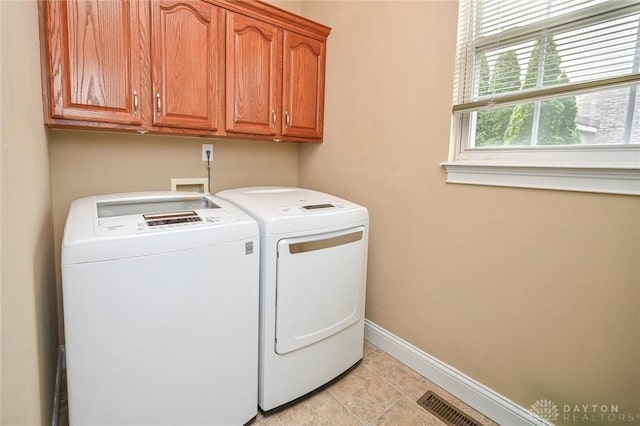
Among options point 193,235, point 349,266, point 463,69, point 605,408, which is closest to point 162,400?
point 193,235

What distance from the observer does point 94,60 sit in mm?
1351

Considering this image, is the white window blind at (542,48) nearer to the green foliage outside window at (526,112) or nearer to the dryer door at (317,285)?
the green foliage outside window at (526,112)

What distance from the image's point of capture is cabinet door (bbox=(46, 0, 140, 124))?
1277mm

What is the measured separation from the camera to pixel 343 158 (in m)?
2.13

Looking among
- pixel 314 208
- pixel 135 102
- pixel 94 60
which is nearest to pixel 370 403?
pixel 314 208

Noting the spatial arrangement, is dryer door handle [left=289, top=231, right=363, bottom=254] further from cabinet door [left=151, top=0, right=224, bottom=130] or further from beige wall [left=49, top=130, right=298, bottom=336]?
beige wall [left=49, top=130, right=298, bottom=336]

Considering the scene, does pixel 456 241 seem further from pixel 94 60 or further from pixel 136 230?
pixel 94 60

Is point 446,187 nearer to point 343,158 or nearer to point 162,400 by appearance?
point 343,158

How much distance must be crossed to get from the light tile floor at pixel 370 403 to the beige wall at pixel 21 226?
0.93m

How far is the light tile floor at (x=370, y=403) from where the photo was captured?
4.69ft

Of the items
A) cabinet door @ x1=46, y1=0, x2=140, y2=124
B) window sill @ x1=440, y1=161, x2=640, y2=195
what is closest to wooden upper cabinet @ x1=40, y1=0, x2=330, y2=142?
cabinet door @ x1=46, y1=0, x2=140, y2=124

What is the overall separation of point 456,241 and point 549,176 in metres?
0.50
